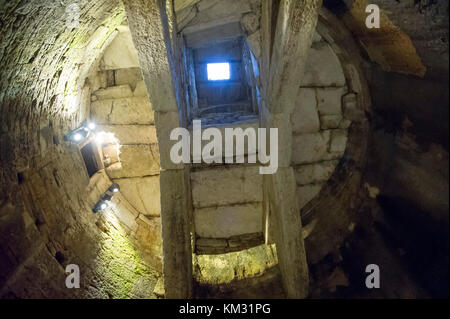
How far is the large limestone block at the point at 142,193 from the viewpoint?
4861mm

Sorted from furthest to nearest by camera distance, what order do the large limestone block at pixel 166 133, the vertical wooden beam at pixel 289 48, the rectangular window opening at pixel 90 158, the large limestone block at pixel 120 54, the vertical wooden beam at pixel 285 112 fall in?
the rectangular window opening at pixel 90 158
the large limestone block at pixel 120 54
the large limestone block at pixel 166 133
the vertical wooden beam at pixel 285 112
the vertical wooden beam at pixel 289 48

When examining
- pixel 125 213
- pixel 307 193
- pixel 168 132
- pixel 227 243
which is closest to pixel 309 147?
pixel 307 193

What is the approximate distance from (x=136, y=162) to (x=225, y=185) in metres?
2.34

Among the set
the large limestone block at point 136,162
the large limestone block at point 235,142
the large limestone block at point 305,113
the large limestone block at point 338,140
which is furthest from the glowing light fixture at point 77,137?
the large limestone block at point 338,140

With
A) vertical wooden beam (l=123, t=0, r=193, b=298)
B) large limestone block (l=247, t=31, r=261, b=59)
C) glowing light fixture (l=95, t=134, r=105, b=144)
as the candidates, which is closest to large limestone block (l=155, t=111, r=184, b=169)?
vertical wooden beam (l=123, t=0, r=193, b=298)

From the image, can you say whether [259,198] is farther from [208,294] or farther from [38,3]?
[38,3]

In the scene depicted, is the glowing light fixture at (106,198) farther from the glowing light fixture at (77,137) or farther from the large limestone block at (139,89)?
the large limestone block at (139,89)

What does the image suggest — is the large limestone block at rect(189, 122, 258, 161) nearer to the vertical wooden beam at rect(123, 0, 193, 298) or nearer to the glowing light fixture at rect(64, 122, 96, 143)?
the vertical wooden beam at rect(123, 0, 193, 298)

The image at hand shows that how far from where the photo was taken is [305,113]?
339 centimetres

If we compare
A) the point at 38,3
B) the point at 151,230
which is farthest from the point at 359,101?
the point at 151,230

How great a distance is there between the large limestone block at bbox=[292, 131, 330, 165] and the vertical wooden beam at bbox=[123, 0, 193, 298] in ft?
5.84

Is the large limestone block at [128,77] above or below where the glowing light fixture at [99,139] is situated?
above

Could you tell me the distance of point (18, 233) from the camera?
2.47 meters

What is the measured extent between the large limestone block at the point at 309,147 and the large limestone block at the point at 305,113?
0.36ft
